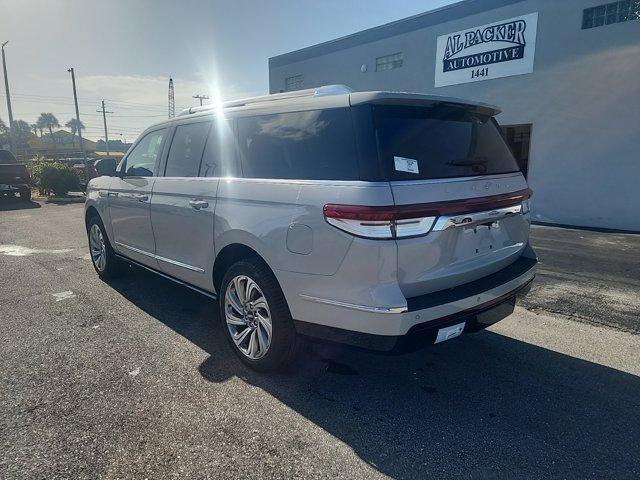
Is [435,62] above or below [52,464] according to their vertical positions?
above

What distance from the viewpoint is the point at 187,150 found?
3.91 meters

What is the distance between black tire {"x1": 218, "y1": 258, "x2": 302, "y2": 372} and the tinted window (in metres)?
0.67

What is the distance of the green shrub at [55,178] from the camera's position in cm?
1744

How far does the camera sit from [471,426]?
257 centimetres

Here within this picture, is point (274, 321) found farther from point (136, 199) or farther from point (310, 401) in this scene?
point (136, 199)

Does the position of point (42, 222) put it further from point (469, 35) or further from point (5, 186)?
point (469, 35)

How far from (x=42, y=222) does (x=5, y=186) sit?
5984 mm

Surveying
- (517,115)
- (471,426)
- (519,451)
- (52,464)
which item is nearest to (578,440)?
(519,451)

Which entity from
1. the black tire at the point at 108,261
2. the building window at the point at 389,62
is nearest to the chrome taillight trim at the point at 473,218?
the black tire at the point at 108,261

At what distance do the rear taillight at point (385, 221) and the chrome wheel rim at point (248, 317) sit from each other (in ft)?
3.15

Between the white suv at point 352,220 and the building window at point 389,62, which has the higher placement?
the building window at point 389,62

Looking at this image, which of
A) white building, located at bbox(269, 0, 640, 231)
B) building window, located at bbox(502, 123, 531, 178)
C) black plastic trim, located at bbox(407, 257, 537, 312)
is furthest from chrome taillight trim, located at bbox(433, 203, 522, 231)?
building window, located at bbox(502, 123, 531, 178)

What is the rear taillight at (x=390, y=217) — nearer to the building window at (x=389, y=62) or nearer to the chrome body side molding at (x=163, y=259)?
the chrome body side molding at (x=163, y=259)

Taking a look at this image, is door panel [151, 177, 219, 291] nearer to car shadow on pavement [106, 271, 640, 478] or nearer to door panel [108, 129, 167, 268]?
door panel [108, 129, 167, 268]
